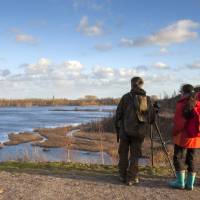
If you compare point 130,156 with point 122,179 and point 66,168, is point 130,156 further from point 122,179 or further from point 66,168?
point 66,168

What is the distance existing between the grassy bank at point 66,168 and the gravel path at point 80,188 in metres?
0.60

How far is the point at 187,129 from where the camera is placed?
863 cm

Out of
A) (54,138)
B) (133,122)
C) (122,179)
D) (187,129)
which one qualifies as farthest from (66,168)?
(54,138)

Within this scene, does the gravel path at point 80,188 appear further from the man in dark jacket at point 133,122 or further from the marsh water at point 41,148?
the marsh water at point 41,148

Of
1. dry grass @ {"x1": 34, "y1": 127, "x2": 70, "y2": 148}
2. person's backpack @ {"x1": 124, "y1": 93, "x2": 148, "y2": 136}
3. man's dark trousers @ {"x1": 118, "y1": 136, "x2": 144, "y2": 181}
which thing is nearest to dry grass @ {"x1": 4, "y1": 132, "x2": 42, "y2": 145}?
dry grass @ {"x1": 34, "y1": 127, "x2": 70, "y2": 148}

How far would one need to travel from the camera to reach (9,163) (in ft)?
38.7

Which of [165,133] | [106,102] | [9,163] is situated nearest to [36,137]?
[165,133]

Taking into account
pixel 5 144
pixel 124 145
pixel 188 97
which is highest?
pixel 188 97

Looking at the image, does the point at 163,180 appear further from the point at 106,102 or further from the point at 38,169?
the point at 106,102

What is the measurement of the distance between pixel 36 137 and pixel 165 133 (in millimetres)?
11140

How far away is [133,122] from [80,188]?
5.50 ft

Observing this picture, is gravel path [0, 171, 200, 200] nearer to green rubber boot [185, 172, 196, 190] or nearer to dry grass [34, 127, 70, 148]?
green rubber boot [185, 172, 196, 190]

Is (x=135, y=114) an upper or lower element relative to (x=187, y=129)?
upper

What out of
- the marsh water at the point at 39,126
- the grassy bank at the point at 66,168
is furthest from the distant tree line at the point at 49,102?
the grassy bank at the point at 66,168
